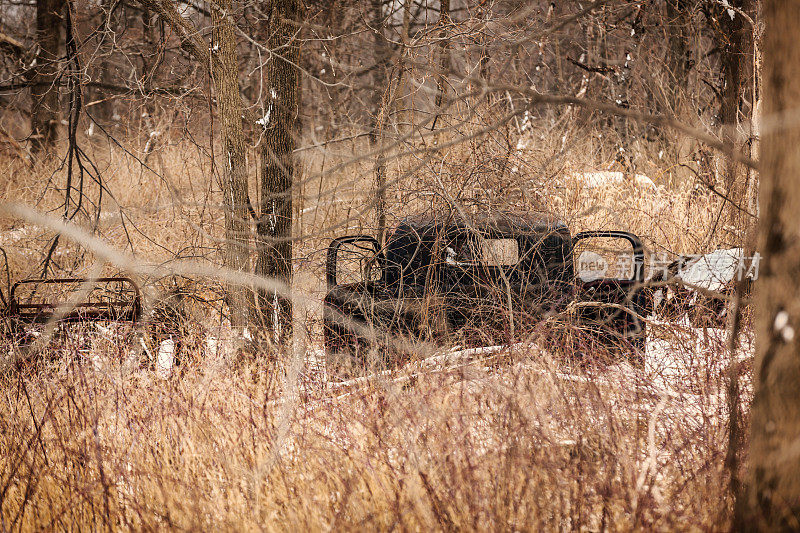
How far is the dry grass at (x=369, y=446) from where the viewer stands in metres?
2.89

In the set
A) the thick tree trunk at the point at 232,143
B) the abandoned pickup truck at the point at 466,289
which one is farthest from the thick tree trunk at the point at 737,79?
the thick tree trunk at the point at 232,143

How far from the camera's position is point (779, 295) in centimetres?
220

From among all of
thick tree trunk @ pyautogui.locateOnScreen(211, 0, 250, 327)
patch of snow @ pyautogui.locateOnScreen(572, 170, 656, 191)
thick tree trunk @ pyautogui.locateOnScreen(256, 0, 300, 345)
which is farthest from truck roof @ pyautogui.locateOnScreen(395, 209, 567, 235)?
patch of snow @ pyautogui.locateOnScreen(572, 170, 656, 191)

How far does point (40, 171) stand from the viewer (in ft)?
36.2

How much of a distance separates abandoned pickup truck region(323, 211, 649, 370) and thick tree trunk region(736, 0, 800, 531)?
1.98 metres

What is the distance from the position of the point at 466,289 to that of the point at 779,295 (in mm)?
2804

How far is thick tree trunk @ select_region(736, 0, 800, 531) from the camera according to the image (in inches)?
84.3

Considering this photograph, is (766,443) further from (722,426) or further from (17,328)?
(17,328)

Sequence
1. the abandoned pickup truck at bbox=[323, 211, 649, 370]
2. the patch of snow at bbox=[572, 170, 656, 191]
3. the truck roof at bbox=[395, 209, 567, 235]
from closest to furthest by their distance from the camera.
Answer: the abandoned pickup truck at bbox=[323, 211, 649, 370] → the truck roof at bbox=[395, 209, 567, 235] → the patch of snow at bbox=[572, 170, 656, 191]

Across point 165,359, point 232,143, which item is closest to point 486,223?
point 232,143

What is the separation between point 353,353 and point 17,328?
101 inches

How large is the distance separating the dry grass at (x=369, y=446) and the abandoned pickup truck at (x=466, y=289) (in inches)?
15.5

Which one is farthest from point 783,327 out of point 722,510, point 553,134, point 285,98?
point 553,134

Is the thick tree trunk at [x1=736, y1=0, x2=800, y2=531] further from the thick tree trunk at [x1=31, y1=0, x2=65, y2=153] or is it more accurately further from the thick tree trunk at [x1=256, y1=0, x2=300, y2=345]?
the thick tree trunk at [x1=31, y1=0, x2=65, y2=153]
